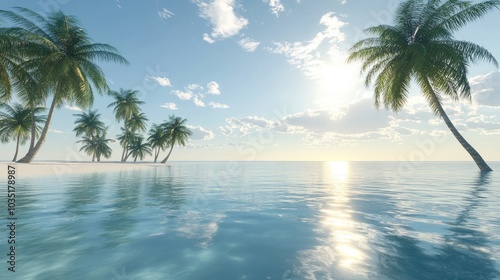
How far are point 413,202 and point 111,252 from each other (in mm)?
9548

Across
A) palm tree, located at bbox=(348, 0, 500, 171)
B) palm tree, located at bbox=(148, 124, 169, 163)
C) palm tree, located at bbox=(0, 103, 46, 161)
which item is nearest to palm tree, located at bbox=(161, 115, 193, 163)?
palm tree, located at bbox=(148, 124, 169, 163)

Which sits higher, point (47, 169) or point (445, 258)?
point (47, 169)

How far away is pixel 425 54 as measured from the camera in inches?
702

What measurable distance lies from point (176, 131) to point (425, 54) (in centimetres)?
4618

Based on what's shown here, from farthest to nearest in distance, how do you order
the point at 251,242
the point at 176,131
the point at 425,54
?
the point at 176,131 → the point at 425,54 → the point at 251,242

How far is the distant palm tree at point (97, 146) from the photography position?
56225mm

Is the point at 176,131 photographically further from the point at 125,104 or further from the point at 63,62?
the point at 63,62

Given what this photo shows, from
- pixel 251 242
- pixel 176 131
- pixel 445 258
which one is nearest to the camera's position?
pixel 445 258

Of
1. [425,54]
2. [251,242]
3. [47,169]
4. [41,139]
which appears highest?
[425,54]

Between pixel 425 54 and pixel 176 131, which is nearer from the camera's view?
pixel 425 54

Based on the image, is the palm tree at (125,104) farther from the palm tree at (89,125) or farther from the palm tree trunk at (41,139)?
the palm tree trunk at (41,139)

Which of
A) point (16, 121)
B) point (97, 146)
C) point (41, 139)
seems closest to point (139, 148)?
point (97, 146)

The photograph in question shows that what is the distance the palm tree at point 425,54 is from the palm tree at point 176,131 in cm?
3960

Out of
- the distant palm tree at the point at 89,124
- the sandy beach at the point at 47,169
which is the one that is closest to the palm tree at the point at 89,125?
the distant palm tree at the point at 89,124
